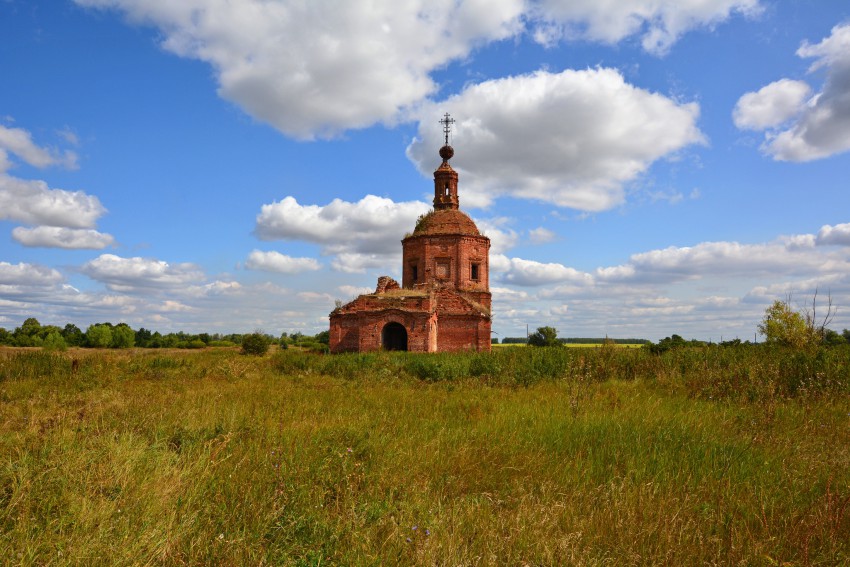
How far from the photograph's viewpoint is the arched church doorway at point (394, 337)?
2747cm

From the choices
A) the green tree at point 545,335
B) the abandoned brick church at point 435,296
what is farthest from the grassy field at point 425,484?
the green tree at point 545,335

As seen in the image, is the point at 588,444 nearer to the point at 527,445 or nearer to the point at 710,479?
the point at 527,445

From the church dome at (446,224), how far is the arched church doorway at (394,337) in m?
7.30

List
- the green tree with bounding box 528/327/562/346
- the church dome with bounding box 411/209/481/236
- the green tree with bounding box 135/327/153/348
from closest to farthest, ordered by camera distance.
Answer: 1. the church dome with bounding box 411/209/481/236
2. the green tree with bounding box 528/327/562/346
3. the green tree with bounding box 135/327/153/348

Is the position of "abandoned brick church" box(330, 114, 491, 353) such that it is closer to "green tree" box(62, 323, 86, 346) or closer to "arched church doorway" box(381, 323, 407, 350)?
"arched church doorway" box(381, 323, 407, 350)

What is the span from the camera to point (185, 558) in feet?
8.35

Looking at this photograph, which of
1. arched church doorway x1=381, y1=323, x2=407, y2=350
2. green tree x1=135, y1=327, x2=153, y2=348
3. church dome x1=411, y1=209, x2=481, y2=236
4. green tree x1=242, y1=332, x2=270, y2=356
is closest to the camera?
arched church doorway x1=381, y1=323, x2=407, y2=350

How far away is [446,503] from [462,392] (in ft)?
21.7

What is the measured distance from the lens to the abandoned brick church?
2430cm

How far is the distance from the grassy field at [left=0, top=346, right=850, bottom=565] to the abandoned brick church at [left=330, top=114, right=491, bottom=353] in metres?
16.8

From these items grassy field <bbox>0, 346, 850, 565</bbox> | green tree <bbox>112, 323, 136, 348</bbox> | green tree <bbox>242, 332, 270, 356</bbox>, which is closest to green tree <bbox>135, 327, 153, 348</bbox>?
green tree <bbox>112, 323, 136, 348</bbox>

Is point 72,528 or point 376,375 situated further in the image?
point 376,375

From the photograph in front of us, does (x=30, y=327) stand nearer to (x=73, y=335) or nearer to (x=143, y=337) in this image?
(x=73, y=335)

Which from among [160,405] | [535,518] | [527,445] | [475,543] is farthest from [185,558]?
[160,405]
